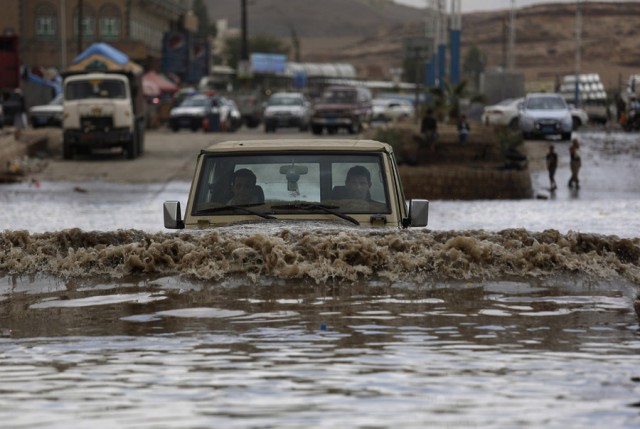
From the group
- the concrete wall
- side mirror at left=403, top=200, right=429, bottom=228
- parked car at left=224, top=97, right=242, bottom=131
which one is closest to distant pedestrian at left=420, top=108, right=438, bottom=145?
the concrete wall

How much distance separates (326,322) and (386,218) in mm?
2530

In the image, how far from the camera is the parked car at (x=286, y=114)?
209 feet

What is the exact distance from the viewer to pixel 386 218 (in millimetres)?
10875

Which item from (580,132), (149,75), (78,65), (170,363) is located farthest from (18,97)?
(170,363)

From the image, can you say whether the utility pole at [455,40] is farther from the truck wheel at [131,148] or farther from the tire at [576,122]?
the truck wheel at [131,148]

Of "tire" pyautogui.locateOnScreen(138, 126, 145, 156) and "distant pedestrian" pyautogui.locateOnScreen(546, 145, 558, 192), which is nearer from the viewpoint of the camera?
"distant pedestrian" pyautogui.locateOnScreen(546, 145, 558, 192)

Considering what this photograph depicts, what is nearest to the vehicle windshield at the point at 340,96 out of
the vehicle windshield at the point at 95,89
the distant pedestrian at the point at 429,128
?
the vehicle windshield at the point at 95,89

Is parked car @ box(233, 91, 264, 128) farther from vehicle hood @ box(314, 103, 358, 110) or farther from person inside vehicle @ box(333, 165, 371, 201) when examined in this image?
person inside vehicle @ box(333, 165, 371, 201)

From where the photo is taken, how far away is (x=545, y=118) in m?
51.2

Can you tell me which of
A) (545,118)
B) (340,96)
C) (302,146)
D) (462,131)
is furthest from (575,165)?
(340,96)

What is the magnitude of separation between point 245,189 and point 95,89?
3530 cm

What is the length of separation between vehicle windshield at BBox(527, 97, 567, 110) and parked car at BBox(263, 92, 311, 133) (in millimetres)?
13120

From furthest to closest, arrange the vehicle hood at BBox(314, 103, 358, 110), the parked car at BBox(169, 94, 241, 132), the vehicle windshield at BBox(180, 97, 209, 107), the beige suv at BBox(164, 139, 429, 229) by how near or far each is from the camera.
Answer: the vehicle windshield at BBox(180, 97, 209, 107)
the parked car at BBox(169, 94, 241, 132)
the vehicle hood at BBox(314, 103, 358, 110)
the beige suv at BBox(164, 139, 429, 229)

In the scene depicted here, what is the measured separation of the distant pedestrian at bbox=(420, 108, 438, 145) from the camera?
132 ft
